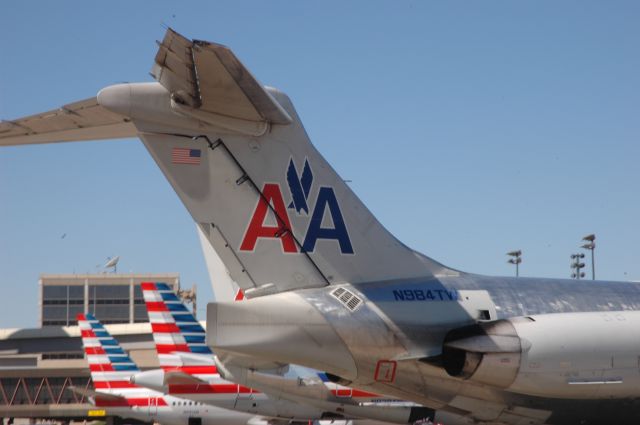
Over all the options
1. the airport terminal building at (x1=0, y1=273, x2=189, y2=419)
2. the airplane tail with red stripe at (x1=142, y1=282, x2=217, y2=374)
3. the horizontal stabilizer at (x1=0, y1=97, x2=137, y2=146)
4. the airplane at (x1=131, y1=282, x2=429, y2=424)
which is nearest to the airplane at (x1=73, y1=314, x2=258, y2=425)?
the airplane tail with red stripe at (x1=142, y1=282, x2=217, y2=374)

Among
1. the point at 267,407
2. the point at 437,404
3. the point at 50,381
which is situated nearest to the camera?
the point at 437,404

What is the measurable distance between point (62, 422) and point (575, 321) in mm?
48203

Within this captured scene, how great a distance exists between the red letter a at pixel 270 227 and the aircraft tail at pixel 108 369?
70.3 feet

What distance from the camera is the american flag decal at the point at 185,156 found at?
37.2 feet

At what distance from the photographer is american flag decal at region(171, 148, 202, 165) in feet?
37.2

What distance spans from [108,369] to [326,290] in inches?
909

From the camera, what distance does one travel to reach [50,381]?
52.2m

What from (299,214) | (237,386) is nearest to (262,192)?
(299,214)

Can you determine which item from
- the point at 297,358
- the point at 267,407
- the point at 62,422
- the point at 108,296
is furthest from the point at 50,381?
the point at 297,358

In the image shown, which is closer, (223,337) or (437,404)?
(223,337)

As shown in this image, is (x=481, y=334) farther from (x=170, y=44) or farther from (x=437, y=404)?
(x=170, y=44)

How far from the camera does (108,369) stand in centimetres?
3291

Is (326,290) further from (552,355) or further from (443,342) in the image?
(552,355)

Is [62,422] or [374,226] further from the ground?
[374,226]
